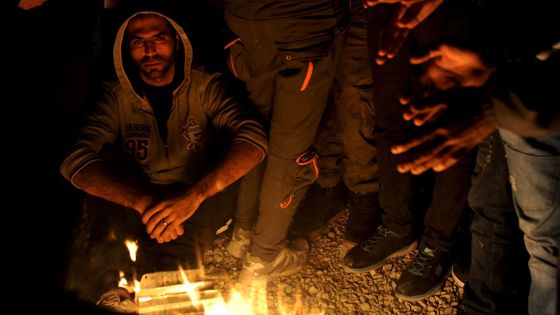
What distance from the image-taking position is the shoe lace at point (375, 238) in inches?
140

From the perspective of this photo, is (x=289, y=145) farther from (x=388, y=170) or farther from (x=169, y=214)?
(x=169, y=214)

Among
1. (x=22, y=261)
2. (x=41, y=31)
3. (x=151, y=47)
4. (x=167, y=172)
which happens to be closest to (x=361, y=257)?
(x=167, y=172)

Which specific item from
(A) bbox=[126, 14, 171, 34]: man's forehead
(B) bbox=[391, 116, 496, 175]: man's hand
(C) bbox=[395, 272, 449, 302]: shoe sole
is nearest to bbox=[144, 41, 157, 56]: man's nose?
(A) bbox=[126, 14, 171, 34]: man's forehead

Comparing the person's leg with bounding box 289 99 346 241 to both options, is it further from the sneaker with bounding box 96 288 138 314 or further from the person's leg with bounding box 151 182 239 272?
the sneaker with bounding box 96 288 138 314

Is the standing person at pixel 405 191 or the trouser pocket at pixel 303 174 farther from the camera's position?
the trouser pocket at pixel 303 174

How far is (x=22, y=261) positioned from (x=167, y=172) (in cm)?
152

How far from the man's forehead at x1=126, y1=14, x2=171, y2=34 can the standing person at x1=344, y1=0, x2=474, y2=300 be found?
173 centimetres

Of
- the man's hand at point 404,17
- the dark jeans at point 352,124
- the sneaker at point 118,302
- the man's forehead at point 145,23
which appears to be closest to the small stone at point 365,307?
the dark jeans at point 352,124

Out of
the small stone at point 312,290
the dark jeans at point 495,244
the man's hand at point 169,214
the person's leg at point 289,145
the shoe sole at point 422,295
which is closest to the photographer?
the dark jeans at point 495,244

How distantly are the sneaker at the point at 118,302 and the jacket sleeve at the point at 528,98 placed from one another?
2.63 metres

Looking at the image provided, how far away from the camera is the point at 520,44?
6.73 feet

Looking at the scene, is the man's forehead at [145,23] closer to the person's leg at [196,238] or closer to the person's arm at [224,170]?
the person's arm at [224,170]

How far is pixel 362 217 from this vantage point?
3807 millimetres

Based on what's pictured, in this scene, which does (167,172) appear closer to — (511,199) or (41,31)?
(41,31)
